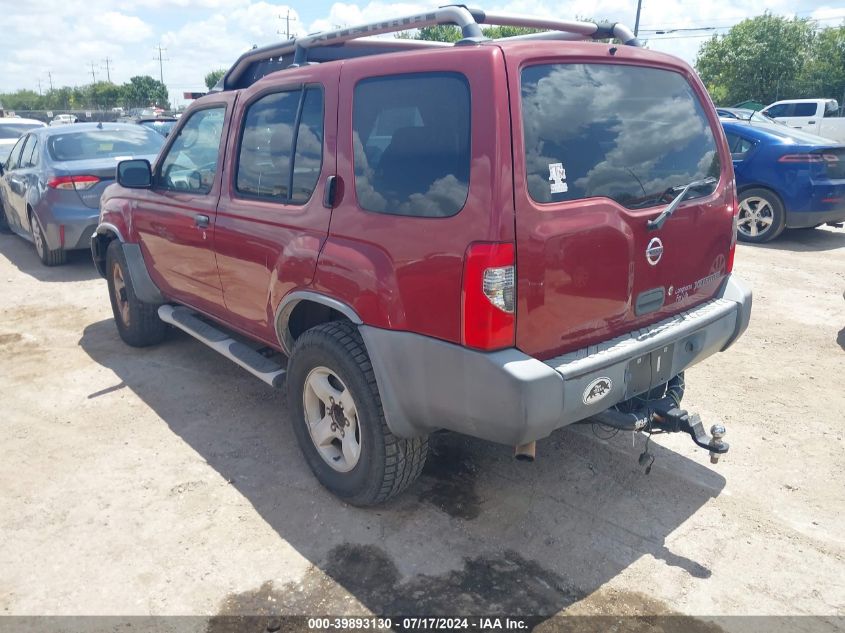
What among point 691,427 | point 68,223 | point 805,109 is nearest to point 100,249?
point 68,223

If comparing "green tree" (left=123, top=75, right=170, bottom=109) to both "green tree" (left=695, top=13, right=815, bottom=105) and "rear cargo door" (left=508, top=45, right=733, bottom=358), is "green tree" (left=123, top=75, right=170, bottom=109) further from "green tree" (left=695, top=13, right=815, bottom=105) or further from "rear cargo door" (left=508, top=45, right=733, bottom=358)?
"rear cargo door" (left=508, top=45, right=733, bottom=358)

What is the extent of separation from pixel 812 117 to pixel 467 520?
945 inches

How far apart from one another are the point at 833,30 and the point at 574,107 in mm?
46453

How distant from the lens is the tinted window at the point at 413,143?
2605 mm

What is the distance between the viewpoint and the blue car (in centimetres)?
858

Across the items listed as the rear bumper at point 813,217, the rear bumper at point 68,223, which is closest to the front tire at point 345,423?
the rear bumper at point 68,223

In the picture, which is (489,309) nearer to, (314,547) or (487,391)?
(487,391)

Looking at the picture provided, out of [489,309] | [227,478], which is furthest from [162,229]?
[489,309]

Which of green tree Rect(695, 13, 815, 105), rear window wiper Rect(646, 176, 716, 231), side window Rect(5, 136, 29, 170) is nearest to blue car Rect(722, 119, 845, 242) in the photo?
rear window wiper Rect(646, 176, 716, 231)

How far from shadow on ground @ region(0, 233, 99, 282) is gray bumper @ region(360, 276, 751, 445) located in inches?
254

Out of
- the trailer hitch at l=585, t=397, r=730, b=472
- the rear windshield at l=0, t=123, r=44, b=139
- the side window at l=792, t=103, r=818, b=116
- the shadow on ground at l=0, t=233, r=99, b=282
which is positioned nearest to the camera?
the trailer hitch at l=585, t=397, r=730, b=472

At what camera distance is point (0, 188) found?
10430 mm

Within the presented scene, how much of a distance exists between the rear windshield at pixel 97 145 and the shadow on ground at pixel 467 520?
17.6ft

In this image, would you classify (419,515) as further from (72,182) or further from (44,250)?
(44,250)
